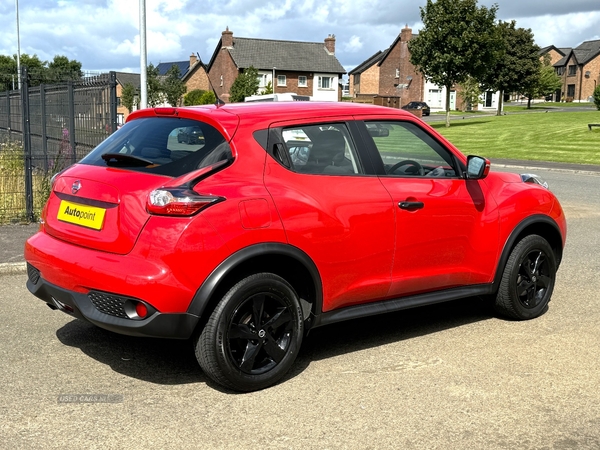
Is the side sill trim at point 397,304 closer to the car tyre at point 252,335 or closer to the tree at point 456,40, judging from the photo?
the car tyre at point 252,335

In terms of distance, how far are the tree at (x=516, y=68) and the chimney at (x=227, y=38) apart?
95.9 ft

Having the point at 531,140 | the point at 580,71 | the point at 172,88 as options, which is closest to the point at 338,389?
the point at 531,140

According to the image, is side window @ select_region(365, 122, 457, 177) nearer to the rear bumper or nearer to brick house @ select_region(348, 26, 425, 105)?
the rear bumper

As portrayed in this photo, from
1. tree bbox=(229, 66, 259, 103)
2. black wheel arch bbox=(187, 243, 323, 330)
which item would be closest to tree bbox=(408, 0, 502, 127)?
tree bbox=(229, 66, 259, 103)

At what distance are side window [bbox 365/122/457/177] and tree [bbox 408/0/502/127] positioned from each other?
41.2 meters

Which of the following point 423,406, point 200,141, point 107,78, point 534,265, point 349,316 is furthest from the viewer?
point 107,78

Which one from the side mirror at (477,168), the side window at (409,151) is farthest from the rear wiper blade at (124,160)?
the side mirror at (477,168)

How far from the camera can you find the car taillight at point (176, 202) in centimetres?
417

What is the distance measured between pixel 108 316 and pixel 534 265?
346cm

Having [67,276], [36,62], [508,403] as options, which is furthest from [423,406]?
[36,62]

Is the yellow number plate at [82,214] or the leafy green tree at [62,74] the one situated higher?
the leafy green tree at [62,74]

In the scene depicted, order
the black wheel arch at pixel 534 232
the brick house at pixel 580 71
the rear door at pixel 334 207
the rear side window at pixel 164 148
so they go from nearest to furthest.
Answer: the rear side window at pixel 164 148
the rear door at pixel 334 207
the black wheel arch at pixel 534 232
the brick house at pixel 580 71

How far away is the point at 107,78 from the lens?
11016 mm

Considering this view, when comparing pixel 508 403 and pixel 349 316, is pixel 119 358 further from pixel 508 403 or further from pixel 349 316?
pixel 508 403
